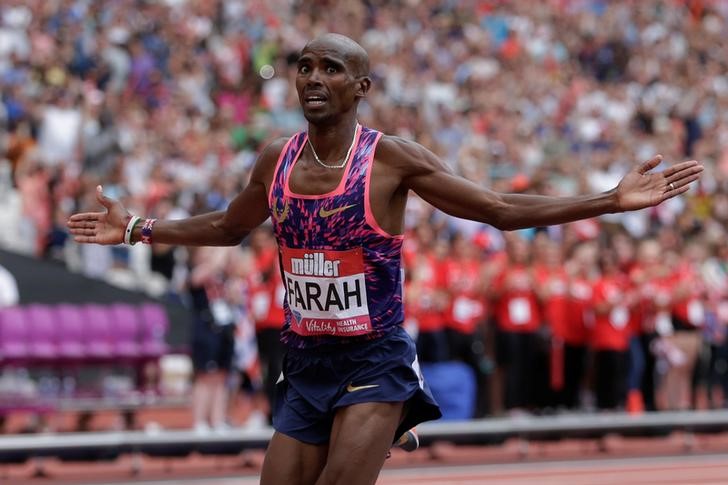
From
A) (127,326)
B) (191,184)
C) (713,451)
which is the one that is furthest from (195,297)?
(713,451)

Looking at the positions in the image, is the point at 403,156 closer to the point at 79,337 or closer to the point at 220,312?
the point at 220,312

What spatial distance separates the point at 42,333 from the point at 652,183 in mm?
8704

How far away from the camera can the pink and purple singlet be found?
5.67 metres

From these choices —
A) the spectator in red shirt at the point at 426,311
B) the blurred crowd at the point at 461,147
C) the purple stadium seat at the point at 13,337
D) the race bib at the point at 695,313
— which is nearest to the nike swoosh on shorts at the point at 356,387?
the blurred crowd at the point at 461,147

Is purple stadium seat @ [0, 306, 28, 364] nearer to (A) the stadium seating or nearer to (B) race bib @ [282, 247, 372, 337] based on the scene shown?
(A) the stadium seating

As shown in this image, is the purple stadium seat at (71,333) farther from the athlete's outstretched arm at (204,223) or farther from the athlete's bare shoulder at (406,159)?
the athlete's bare shoulder at (406,159)

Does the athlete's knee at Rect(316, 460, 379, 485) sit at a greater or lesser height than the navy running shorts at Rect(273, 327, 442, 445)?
lesser

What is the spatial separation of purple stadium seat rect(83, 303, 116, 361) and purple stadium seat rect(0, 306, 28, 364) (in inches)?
24.3

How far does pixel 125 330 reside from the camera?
13516 mm

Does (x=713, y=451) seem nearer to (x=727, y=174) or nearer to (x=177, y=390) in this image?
(x=177, y=390)

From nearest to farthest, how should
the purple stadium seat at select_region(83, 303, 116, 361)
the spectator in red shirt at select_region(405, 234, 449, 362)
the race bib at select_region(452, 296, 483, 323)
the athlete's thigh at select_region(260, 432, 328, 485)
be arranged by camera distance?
1. the athlete's thigh at select_region(260, 432, 328, 485)
2. the spectator in red shirt at select_region(405, 234, 449, 362)
3. the race bib at select_region(452, 296, 483, 323)
4. the purple stadium seat at select_region(83, 303, 116, 361)

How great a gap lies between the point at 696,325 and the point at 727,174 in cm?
553

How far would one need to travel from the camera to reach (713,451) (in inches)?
519

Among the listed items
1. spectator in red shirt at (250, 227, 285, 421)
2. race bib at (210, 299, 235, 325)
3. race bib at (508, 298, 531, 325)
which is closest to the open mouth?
spectator in red shirt at (250, 227, 285, 421)
